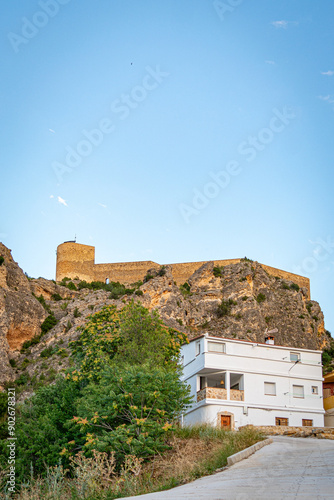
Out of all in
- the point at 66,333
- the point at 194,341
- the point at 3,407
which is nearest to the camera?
the point at 194,341

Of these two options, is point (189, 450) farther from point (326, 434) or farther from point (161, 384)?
point (326, 434)

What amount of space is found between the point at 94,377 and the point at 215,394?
744 centimetres

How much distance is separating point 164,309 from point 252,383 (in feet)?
83.7

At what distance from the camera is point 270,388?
3161 cm

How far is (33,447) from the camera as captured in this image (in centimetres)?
2195

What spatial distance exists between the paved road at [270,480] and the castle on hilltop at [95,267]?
2553 inches

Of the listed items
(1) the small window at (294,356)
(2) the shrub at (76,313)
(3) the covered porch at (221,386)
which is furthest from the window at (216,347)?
(2) the shrub at (76,313)

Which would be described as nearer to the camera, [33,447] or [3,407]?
[33,447]

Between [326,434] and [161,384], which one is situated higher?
[161,384]

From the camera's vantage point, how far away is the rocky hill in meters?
47.6

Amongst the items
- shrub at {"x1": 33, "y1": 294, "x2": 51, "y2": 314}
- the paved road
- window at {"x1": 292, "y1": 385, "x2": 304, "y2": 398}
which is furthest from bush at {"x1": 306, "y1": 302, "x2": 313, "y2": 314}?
the paved road

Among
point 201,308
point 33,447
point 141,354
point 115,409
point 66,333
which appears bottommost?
point 33,447

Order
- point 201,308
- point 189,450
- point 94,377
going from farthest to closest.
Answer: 1. point 201,308
2. point 94,377
3. point 189,450

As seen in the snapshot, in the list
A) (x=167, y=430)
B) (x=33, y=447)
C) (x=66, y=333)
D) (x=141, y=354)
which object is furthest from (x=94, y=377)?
(x=66, y=333)
